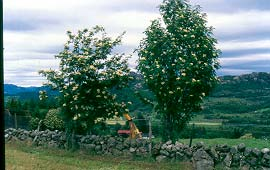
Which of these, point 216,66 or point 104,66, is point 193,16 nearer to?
point 216,66

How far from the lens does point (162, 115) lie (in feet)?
76.6

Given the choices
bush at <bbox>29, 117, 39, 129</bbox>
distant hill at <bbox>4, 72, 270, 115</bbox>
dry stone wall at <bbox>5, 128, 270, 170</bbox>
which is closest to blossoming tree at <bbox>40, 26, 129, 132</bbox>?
dry stone wall at <bbox>5, 128, 270, 170</bbox>

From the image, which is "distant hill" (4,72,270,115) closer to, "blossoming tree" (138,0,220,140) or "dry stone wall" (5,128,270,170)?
"dry stone wall" (5,128,270,170)

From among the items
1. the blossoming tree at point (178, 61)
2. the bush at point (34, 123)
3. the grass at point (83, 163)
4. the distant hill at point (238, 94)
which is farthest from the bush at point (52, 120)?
the distant hill at point (238, 94)

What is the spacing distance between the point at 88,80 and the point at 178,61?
5.48m

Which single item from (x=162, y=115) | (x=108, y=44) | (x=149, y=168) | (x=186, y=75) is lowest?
(x=149, y=168)

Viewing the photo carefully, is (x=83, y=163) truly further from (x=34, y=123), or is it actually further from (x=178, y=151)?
(x=34, y=123)

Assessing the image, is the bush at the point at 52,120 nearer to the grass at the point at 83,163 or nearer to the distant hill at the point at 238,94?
the grass at the point at 83,163

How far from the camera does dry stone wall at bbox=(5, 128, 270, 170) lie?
725 inches

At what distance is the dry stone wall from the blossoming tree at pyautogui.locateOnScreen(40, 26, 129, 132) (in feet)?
4.26

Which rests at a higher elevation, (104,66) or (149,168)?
(104,66)

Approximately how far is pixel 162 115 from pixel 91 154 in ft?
14.0

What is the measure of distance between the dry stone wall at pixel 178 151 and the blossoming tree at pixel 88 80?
4.26 feet

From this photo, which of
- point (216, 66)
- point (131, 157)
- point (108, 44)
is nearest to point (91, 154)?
point (131, 157)
